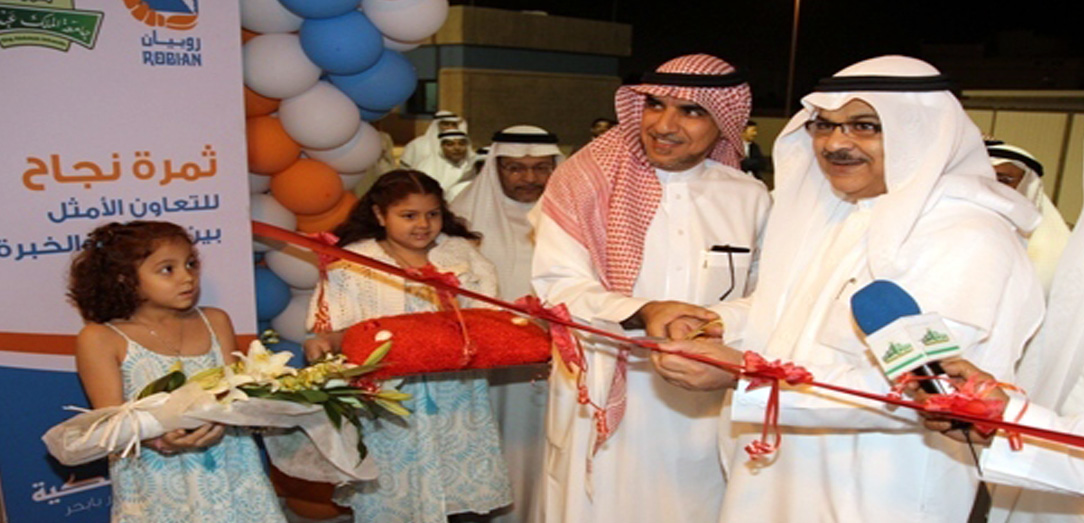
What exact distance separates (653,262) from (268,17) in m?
2.11

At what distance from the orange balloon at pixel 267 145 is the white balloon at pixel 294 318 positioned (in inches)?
25.5

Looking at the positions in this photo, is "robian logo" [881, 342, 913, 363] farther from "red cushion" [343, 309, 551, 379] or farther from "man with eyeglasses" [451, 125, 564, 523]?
"man with eyeglasses" [451, 125, 564, 523]

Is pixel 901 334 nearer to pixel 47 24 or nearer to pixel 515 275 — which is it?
pixel 515 275

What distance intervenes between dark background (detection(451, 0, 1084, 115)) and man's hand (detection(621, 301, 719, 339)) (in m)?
9.31

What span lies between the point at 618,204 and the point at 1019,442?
1.43m

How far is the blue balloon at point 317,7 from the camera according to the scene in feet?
11.3

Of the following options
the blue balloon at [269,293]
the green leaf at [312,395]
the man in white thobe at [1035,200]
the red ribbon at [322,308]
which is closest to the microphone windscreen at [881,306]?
the green leaf at [312,395]

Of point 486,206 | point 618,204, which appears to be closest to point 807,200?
point 618,204

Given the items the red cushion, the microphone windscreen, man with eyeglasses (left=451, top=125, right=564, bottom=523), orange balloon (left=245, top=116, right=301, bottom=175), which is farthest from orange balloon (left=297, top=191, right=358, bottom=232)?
the microphone windscreen

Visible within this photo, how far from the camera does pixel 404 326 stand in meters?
2.65

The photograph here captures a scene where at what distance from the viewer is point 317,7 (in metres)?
3.47

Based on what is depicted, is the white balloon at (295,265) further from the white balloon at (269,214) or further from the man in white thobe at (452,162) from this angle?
the man in white thobe at (452,162)

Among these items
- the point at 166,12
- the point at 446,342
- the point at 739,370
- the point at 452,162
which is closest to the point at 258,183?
the point at 166,12

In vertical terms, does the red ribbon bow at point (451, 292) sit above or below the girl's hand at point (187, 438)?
above
